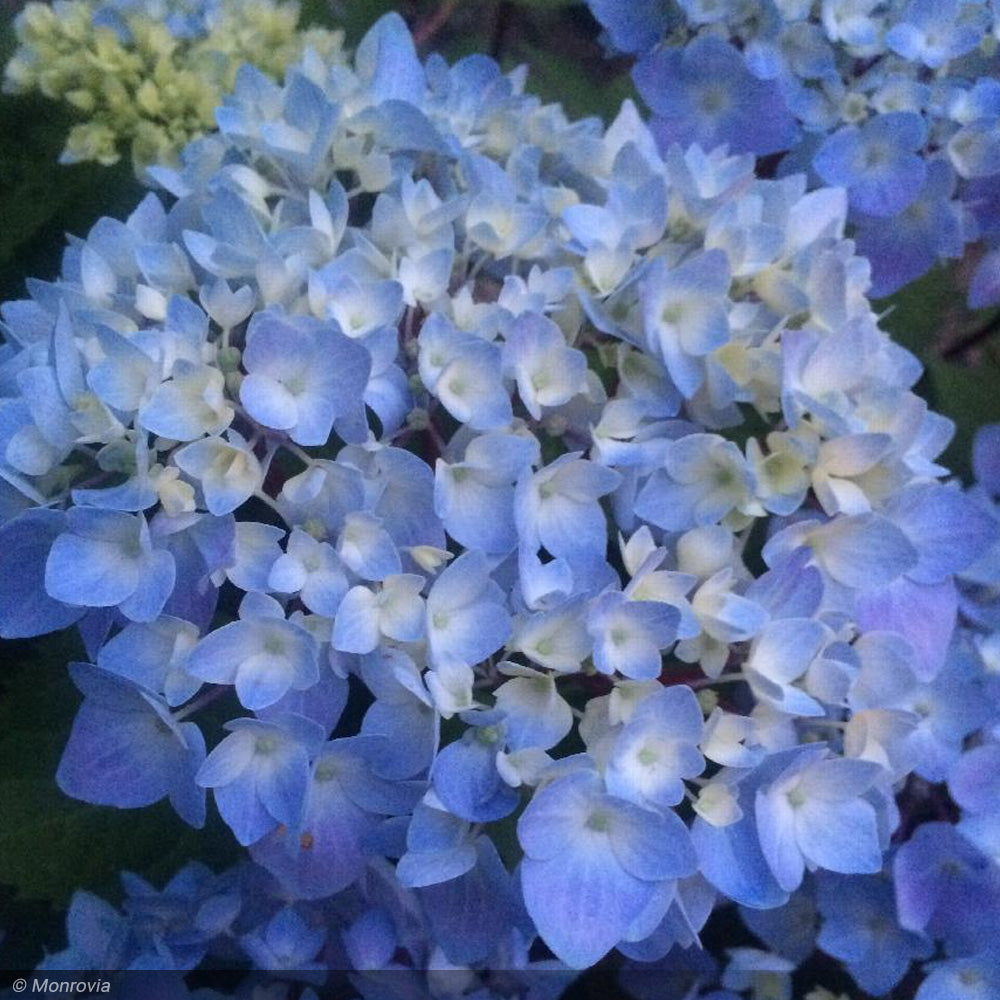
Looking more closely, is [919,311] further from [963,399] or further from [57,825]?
[57,825]

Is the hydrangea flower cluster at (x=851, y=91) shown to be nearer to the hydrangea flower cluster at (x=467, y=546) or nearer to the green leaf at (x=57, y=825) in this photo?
the hydrangea flower cluster at (x=467, y=546)

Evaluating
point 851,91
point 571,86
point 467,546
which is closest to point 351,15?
point 571,86

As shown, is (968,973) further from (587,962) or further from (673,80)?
(673,80)

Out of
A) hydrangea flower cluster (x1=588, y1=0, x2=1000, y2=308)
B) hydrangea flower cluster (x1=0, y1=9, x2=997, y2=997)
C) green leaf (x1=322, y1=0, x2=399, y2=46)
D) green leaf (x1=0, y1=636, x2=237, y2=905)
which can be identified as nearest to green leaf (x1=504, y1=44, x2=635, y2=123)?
green leaf (x1=322, y1=0, x2=399, y2=46)

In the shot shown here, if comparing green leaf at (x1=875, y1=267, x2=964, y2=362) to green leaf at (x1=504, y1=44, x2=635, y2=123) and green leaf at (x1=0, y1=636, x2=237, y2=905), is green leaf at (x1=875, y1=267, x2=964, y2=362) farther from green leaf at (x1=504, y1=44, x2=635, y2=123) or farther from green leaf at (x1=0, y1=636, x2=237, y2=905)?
green leaf at (x1=0, y1=636, x2=237, y2=905)

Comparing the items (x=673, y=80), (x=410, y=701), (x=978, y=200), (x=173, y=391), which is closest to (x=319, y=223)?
(x=173, y=391)

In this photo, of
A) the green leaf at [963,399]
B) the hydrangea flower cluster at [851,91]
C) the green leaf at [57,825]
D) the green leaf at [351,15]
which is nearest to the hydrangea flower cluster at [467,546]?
the green leaf at [57,825]
